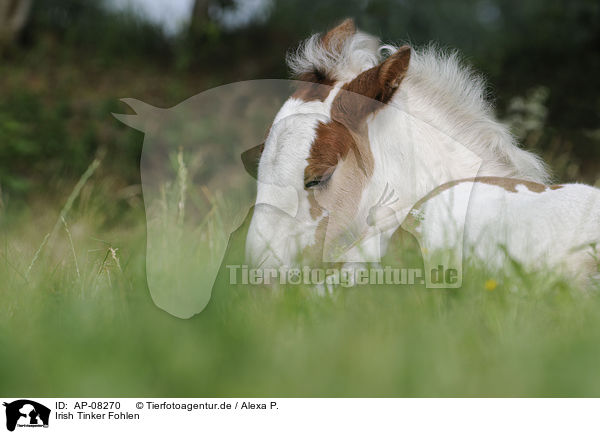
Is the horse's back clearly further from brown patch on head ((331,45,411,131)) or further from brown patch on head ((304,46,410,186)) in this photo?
brown patch on head ((331,45,411,131))

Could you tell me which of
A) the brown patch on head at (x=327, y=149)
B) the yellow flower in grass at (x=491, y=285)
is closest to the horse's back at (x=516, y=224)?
the yellow flower in grass at (x=491, y=285)

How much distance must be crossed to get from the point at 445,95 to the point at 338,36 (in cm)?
66

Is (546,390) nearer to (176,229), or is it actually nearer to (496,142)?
(496,142)

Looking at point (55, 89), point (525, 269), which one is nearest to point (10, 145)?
point (55, 89)

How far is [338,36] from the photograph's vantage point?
3.26m

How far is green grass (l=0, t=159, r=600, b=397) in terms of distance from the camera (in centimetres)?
168

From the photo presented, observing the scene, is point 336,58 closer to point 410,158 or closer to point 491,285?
point 410,158

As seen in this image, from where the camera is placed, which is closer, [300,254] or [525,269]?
[525,269]

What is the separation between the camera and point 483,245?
2.59 meters

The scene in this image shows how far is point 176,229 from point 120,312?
1.39 meters

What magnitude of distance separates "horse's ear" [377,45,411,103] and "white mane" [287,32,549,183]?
0.12m

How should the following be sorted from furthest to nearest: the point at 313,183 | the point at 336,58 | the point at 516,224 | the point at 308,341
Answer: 1. the point at 336,58
2. the point at 313,183
3. the point at 516,224
4. the point at 308,341

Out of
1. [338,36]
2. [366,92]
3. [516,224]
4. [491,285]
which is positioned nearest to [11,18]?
[338,36]
